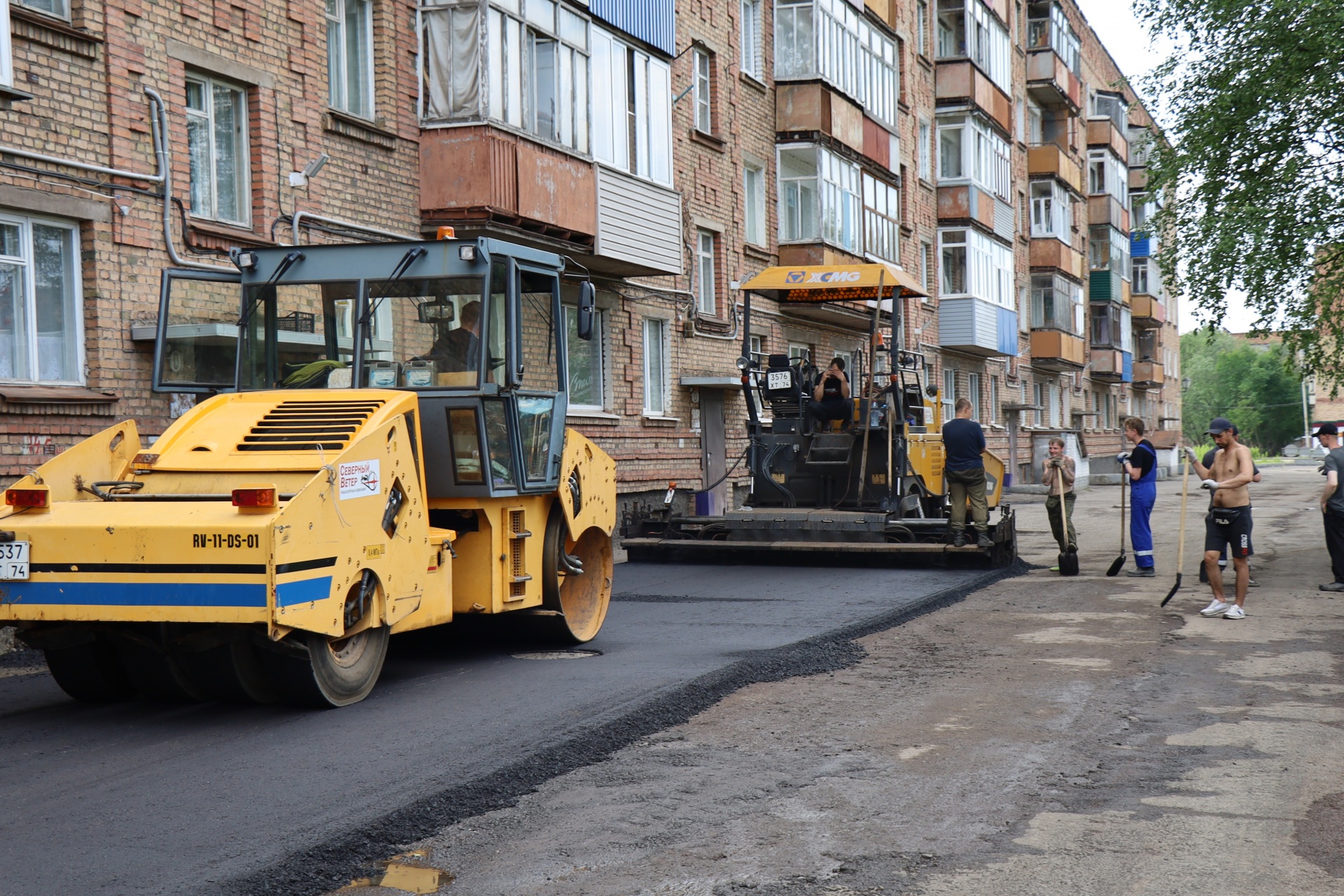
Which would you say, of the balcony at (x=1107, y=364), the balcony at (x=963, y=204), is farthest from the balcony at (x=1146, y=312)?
the balcony at (x=963, y=204)

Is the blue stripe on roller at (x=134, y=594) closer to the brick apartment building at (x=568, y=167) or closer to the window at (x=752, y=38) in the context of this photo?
the brick apartment building at (x=568, y=167)

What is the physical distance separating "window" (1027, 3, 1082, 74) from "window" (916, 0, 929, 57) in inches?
409

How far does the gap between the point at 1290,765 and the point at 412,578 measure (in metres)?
4.62

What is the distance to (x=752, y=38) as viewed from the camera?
25.3 meters

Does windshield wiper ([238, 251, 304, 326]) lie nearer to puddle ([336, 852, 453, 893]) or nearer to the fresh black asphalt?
the fresh black asphalt

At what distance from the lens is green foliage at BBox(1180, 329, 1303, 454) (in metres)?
108

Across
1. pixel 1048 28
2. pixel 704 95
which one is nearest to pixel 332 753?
pixel 704 95

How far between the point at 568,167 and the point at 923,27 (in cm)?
2015

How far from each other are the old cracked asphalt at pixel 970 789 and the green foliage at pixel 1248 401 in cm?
10125

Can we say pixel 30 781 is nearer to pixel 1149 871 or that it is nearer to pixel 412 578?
pixel 412 578

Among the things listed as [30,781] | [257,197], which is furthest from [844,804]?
[257,197]

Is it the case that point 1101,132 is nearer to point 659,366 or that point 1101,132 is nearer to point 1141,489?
point 659,366

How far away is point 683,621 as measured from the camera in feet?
36.7

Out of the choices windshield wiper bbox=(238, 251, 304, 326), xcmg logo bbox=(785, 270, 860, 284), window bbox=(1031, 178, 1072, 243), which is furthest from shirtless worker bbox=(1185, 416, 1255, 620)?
window bbox=(1031, 178, 1072, 243)
